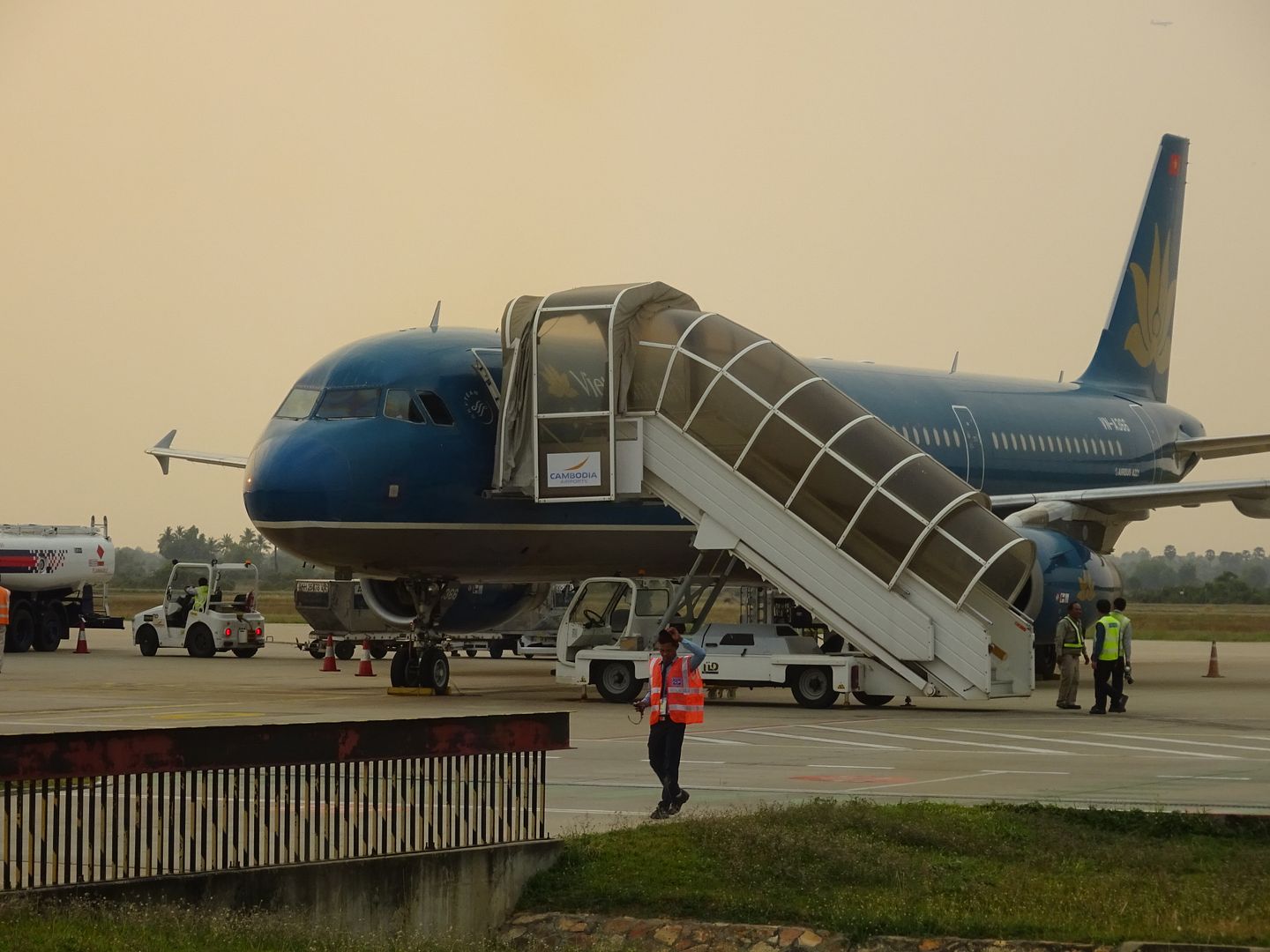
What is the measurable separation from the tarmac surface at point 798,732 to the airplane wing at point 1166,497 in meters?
2.90

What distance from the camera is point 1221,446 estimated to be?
36.8 m

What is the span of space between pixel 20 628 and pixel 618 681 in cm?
2175

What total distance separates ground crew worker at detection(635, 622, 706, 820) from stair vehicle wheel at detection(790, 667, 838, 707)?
9.54m

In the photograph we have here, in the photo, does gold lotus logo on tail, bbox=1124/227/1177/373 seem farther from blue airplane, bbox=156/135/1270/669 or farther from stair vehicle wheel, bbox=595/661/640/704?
stair vehicle wheel, bbox=595/661/640/704

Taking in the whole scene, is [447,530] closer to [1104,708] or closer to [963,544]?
[963,544]

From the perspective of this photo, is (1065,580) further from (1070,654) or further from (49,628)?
(49,628)

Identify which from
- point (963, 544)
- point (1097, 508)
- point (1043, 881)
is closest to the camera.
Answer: point (1043, 881)

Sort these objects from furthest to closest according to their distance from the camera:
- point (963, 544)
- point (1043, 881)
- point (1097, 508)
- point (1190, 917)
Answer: point (1097, 508), point (963, 544), point (1043, 881), point (1190, 917)

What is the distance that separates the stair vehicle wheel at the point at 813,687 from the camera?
22.9m

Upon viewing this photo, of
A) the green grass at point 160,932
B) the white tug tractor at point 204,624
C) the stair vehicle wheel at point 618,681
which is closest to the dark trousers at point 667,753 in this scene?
the green grass at point 160,932

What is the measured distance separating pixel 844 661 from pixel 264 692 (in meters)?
8.77

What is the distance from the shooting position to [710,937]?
377 inches

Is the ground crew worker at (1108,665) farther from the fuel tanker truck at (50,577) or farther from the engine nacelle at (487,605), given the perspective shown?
the fuel tanker truck at (50,577)

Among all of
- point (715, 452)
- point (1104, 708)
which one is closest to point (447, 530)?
point (715, 452)
